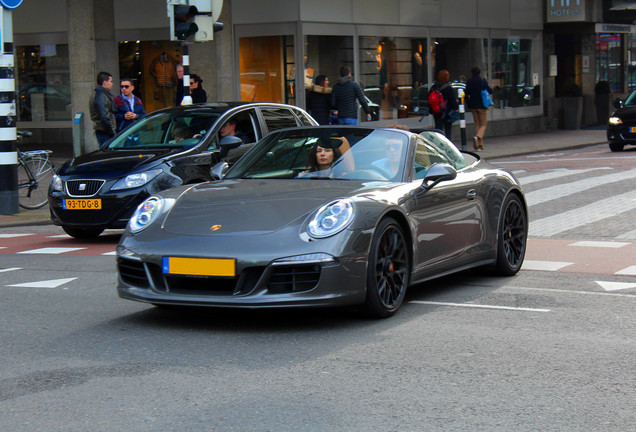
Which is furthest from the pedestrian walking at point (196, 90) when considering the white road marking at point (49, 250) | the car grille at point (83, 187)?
the white road marking at point (49, 250)

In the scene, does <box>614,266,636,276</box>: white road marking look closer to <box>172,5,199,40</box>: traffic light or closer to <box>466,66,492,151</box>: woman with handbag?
<box>172,5,199,40</box>: traffic light

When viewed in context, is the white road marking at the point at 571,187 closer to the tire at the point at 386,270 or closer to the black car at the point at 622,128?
the black car at the point at 622,128

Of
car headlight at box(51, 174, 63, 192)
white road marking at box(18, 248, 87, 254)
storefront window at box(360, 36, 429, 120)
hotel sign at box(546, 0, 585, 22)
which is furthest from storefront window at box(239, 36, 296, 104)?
white road marking at box(18, 248, 87, 254)

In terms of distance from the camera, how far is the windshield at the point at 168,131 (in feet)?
38.8

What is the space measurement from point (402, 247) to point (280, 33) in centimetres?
1860

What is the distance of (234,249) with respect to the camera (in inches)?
245

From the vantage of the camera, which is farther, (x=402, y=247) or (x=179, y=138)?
(x=179, y=138)

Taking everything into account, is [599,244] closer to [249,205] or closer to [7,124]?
[249,205]

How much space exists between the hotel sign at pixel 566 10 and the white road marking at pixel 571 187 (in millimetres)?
17380

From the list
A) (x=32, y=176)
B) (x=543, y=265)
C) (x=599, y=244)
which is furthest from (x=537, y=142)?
(x=543, y=265)

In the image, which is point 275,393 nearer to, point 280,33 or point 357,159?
point 357,159

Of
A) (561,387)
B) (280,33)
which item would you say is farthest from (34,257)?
(280,33)

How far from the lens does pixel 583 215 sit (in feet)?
41.3

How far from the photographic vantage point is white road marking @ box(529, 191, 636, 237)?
1157 cm
